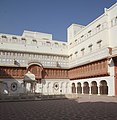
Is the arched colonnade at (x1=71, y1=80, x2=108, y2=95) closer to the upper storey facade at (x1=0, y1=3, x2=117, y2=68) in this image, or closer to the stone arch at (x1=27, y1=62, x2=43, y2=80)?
the upper storey facade at (x1=0, y1=3, x2=117, y2=68)

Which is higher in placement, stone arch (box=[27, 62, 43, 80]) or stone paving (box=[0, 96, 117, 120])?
stone arch (box=[27, 62, 43, 80])

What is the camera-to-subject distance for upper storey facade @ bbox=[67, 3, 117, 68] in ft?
102

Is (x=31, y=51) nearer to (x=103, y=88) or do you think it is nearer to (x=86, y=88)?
(x=86, y=88)

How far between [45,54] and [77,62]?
7.87m

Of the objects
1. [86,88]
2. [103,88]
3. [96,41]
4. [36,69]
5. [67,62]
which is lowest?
[86,88]

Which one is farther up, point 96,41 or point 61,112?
point 96,41

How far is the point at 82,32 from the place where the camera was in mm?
41781

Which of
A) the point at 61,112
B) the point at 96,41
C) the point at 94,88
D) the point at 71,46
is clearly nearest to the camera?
the point at 61,112

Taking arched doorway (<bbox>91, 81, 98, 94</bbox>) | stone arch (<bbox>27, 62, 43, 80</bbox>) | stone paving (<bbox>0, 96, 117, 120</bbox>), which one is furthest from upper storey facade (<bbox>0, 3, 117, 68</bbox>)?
stone paving (<bbox>0, 96, 117, 120</bbox>)

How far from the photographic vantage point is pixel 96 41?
1384 inches

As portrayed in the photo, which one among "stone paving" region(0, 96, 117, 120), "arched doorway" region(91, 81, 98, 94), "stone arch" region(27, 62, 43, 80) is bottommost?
"stone paving" region(0, 96, 117, 120)

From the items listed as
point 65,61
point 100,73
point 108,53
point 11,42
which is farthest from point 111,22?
point 11,42

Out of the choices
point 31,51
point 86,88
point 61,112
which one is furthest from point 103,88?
point 61,112

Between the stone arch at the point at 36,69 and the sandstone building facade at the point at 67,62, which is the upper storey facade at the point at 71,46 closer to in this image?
the sandstone building facade at the point at 67,62
